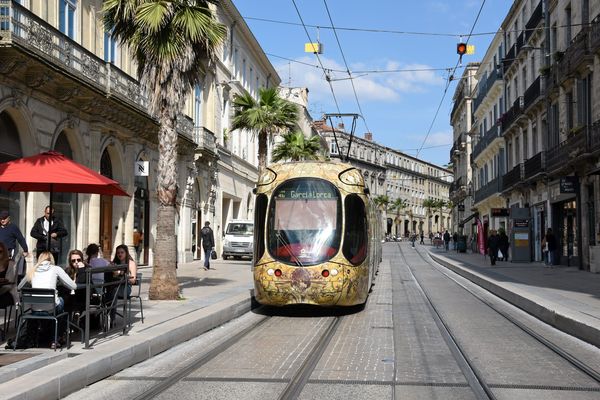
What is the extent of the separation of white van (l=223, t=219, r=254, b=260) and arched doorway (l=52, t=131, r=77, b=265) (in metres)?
14.9

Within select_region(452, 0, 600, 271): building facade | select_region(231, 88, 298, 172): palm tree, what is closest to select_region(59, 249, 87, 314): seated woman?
select_region(231, 88, 298, 172): palm tree

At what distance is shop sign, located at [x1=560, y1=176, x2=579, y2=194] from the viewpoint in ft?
90.4

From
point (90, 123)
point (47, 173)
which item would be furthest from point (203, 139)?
point (47, 173)

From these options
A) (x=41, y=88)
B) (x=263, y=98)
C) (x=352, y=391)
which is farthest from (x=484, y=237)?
(x=352, y=391)

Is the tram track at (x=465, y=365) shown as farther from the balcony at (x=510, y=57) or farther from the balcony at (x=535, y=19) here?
the balcony at (x=510, y=57)

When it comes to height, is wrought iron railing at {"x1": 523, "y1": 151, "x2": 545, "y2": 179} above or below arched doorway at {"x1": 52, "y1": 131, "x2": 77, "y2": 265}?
above

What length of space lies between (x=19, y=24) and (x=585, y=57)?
19.5 meters

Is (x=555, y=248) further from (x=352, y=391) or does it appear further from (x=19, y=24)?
(x=352, y=391)

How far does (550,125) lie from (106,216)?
2011cm

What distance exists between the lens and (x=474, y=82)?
66188 mm

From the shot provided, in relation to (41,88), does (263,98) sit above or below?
above

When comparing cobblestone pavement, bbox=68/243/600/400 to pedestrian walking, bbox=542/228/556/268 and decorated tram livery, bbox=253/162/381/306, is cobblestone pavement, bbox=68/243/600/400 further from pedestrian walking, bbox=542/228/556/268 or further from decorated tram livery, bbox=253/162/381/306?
pedestrian walking, bbox=542/228/556/268

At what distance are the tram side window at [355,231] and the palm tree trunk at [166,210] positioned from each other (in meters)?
3.75

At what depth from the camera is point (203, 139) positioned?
114ft
